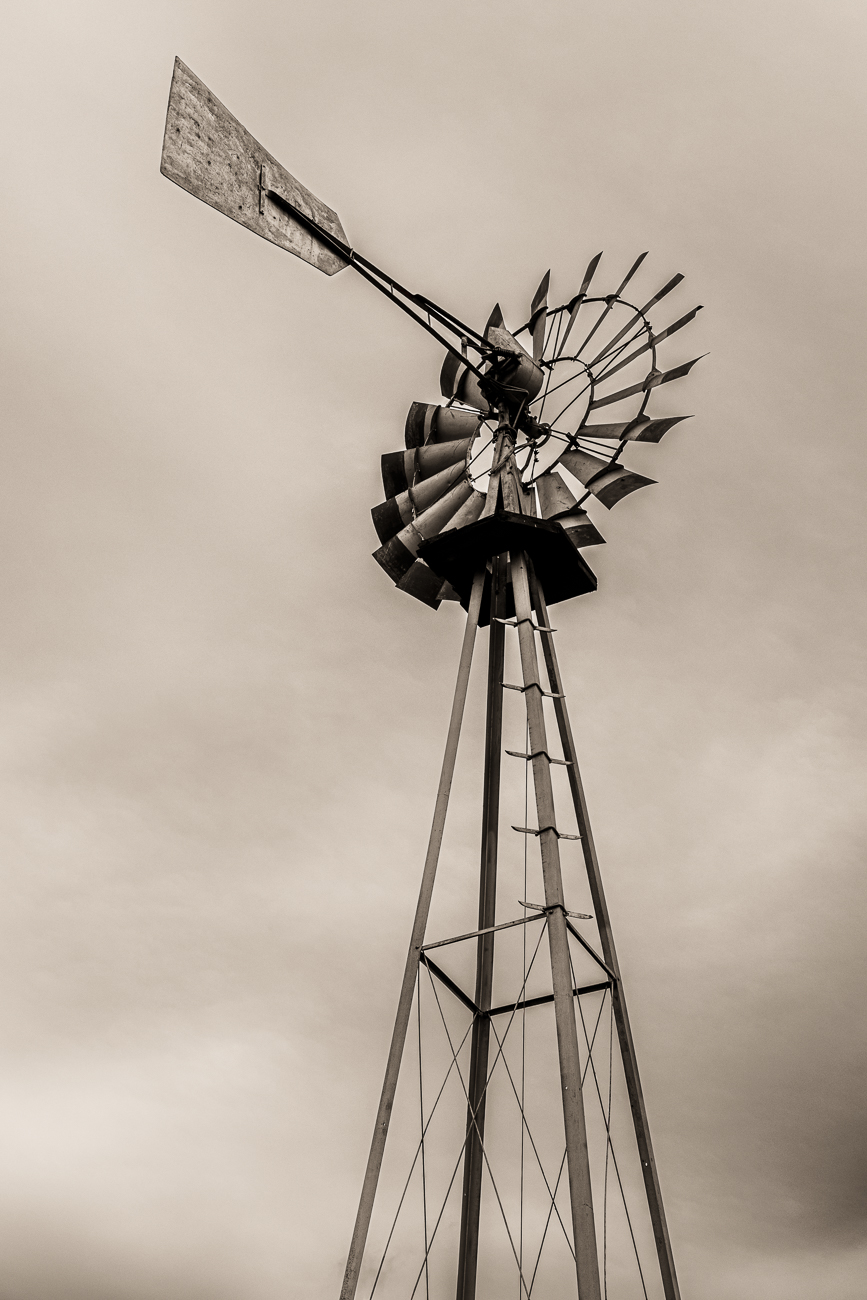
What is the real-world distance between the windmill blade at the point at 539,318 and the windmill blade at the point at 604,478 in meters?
1.41

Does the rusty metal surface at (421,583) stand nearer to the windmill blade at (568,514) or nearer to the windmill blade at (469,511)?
the windmill blade at (469,511)

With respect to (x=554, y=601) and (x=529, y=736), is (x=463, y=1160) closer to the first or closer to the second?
(x=529, y=736)

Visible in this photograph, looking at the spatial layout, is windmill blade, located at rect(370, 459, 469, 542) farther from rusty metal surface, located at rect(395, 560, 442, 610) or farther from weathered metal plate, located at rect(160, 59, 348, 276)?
weathered metal plate, located at rect(160, 59, 348, 276)

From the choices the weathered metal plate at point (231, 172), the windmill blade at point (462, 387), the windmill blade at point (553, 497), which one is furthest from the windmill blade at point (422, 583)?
the weathered metal plate at point (231, 172)

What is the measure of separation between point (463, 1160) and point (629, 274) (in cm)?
954

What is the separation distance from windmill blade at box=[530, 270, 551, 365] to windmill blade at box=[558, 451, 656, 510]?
1414 millimetres

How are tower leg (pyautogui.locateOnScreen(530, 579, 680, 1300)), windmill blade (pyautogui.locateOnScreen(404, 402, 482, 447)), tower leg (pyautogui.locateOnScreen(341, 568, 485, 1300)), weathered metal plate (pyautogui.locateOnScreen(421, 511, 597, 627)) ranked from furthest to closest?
windmill blade (pyautogui.locateOnScreen(404, 402, 482, 447)), weathered metal plate (pyautogui.locateOnScreen(421, 511, 597, 627)), tower leg (pyautogui.locateOnScreen(530, 579, 680, 1300)), tower leg (pyautogui.locateOnScreen(341, 568, 485, 1300))

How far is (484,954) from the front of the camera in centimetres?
1168

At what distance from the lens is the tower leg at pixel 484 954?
10.8 m

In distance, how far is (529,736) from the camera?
11.1 meters

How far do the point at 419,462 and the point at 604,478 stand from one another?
209cm

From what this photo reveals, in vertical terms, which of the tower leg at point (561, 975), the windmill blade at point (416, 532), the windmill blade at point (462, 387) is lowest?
A: the tower leg at point (561, 975)

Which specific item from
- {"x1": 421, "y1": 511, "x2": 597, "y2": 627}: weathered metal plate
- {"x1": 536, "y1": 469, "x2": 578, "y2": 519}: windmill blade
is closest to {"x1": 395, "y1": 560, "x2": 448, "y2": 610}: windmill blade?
{"x1": 421, "y1": 511, "x2": 597, "y2": 627}: weathered metal plate

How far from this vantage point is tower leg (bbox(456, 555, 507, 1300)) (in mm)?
10828
